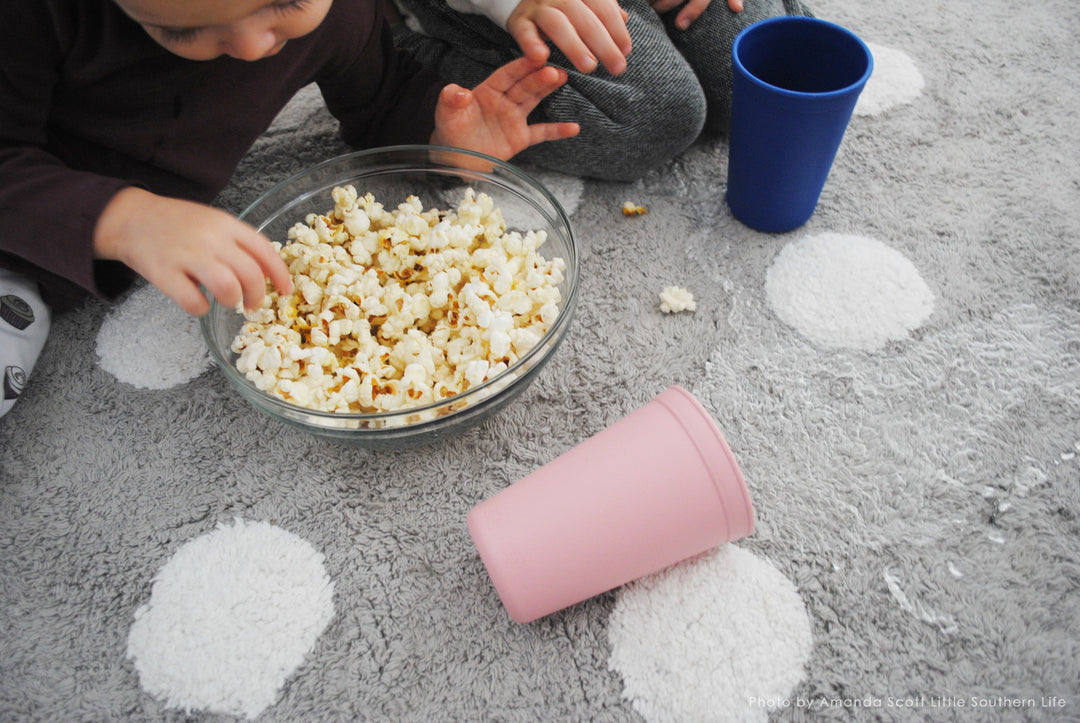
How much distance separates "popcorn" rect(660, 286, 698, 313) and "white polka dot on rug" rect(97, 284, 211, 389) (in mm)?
494

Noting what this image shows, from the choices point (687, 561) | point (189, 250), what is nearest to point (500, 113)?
point (189, 250)

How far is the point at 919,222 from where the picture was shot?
854mm

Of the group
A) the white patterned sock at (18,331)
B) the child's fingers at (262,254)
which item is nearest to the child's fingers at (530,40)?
the child's fingers at (262,254)

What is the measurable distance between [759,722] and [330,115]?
90 centimetres

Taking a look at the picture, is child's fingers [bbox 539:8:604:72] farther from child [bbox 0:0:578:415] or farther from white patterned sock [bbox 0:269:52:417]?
white patterned sock [bbox 0:269:52:417]

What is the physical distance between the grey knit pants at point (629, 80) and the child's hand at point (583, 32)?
0.38ft

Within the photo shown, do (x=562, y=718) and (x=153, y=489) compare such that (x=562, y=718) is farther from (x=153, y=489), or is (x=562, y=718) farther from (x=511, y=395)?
(x=153, y=489)

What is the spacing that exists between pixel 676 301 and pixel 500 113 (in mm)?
291

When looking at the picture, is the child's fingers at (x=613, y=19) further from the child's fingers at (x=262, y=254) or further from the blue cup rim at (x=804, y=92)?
the child's fingers at (x=262, y=254)

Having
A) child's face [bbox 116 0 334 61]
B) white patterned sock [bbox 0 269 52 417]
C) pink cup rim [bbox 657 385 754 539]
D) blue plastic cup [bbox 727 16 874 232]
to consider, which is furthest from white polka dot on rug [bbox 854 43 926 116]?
white patterned sock [bbox 0 269 52 417]

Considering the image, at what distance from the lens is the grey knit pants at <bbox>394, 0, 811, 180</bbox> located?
2.82 ft

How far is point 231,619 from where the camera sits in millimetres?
602

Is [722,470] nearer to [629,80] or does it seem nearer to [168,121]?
[629,80]

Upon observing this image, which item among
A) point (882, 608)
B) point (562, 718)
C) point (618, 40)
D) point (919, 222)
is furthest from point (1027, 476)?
point (618, 40)
